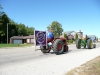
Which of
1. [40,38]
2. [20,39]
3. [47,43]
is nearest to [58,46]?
[47,43]

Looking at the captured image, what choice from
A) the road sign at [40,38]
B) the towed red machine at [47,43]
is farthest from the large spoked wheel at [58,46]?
the road sign at [40,38]

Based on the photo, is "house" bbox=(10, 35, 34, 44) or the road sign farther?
"house" bbox=(10, 35, 34, 44)

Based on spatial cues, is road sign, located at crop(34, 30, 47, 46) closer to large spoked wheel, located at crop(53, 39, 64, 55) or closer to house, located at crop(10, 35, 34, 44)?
large spoked wheel, located at crop(53, 39, 64, 55)

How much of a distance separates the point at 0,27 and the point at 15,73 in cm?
6203

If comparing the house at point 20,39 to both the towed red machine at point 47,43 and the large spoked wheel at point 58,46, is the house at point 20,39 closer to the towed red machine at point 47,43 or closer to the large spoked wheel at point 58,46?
the towed red machine at point 47,43

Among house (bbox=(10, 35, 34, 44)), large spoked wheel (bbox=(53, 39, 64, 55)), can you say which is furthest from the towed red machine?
house (bbox=(10, 35, 34, 44))

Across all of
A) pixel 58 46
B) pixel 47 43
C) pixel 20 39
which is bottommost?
pixel 58 46

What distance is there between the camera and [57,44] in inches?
497

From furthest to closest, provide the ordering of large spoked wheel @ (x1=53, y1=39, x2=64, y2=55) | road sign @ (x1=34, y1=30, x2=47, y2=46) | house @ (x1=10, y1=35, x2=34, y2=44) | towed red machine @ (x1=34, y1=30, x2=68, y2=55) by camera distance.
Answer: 1. house @ (x1=10, y1=35, x2=34, y2=44)
2. large spoked wheel @ (x1=53, y1=39, x2=64, y2=55)
3. towed red machine @ (x1=34, y1=30, x2=68, y2=55)
4. road sign @ (x1=34, y1=30, x2=47, y2=46)

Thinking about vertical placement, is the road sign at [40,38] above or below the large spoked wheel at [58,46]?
above

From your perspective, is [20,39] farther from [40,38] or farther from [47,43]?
[40,38]

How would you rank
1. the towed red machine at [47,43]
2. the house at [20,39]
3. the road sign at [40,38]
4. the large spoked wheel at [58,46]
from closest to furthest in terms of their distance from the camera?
1. the road sign at [40,38]
2. the towed red machine at [47,43]
3. the large spoked wheel at [58,46]
4. the house at [20,39]

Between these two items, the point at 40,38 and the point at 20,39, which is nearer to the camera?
the point at 40,38

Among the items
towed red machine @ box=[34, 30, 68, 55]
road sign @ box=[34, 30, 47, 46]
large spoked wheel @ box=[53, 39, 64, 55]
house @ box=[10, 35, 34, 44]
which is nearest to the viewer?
road sign @ box=[34, 30, 47, 46]
